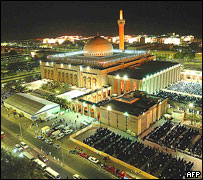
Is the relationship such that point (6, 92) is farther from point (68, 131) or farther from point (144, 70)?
point (144, 70)

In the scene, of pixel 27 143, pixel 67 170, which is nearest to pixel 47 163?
pixel 67 170

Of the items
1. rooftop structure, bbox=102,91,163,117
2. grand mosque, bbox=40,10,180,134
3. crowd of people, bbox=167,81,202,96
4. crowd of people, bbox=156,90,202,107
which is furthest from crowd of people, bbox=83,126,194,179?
crowd of people, bbox=167,81,202,96

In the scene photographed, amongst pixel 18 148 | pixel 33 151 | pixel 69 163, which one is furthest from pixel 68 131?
pixel 69 163

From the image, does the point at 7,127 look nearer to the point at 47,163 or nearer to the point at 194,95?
the point at 47,163

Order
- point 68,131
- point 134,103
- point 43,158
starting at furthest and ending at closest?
point 134,103 → point 68,131 → point 43,158

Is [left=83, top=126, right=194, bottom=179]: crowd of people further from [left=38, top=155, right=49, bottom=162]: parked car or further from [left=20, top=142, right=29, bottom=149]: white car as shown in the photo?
[left=20, top=142, right=29, bottom=149]: white car

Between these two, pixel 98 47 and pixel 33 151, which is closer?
pixel 33 151

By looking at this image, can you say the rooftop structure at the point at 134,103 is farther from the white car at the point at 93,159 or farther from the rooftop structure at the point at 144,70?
the white car at the point at 93,159
